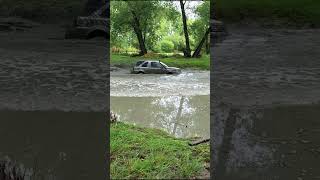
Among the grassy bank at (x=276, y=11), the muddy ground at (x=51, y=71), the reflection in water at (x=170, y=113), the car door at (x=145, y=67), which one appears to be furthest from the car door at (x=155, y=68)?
the muddy ground at (x=51, y=71)

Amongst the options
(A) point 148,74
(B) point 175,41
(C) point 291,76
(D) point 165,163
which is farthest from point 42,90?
(B) point 175,41

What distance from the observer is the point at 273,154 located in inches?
169

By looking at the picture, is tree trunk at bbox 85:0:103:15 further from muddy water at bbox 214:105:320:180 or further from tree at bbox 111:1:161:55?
tree at bbox 111:1:161:55

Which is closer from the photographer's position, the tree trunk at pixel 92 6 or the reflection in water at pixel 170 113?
the tree trunk at pixel 92 6

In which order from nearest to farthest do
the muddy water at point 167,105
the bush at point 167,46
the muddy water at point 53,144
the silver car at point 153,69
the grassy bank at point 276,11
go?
the muddy water at point 53,144 → the muddy water at point 167,105 → the grassy bank at point 276,11 → the silver car at point 153,69 → the bush at point 167,46

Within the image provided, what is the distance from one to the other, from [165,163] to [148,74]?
1261 cm

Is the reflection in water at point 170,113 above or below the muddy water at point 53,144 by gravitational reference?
below

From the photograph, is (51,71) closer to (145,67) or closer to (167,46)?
(145,67)

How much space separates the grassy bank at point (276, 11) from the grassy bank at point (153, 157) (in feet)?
11.9

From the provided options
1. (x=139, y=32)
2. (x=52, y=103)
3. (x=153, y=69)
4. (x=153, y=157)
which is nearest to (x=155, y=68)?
(x=153, y=69)

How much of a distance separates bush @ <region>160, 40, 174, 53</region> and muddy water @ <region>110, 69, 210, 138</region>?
61.5 ft

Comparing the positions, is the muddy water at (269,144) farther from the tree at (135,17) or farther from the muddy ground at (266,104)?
the tree at (135,17)

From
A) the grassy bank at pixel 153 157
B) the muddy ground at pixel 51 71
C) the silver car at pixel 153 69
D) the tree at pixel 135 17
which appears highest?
the tree at pixel 135 17

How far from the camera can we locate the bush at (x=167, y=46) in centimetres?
3278
